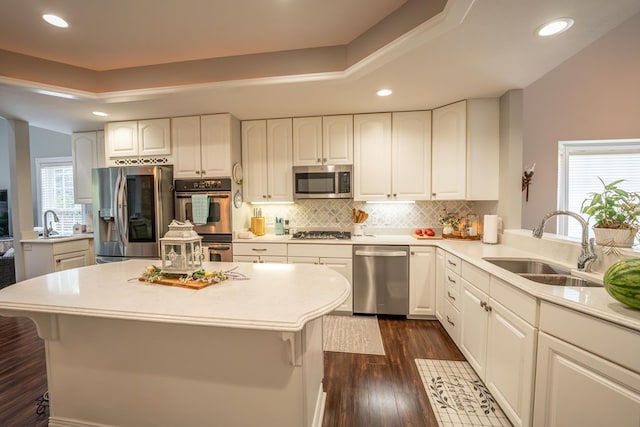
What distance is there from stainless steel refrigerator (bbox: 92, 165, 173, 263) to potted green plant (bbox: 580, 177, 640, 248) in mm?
3888

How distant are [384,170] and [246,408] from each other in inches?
107

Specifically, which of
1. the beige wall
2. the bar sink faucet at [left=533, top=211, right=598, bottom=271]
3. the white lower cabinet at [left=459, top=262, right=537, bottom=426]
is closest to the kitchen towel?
the white lower cabinet at [left=459, top=262, right=537, bottom=426]

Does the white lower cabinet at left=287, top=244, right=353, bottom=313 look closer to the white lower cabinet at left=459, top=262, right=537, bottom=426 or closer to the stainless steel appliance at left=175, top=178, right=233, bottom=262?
the stainless steel appliance at left=175, top=178, right=233, bottom=262

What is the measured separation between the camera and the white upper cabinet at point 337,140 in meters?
3.24

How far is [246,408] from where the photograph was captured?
130 cm

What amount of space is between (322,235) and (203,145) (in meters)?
1.88

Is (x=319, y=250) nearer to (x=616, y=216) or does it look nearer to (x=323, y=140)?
(x=323, y=140)

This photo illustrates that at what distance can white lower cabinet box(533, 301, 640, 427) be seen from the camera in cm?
97

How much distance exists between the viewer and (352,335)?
2.62 meters

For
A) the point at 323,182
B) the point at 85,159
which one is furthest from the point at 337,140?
the point at 85,159

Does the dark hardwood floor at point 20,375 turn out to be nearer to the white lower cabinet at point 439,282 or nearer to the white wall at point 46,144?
the white lower cabinet at point 439,282

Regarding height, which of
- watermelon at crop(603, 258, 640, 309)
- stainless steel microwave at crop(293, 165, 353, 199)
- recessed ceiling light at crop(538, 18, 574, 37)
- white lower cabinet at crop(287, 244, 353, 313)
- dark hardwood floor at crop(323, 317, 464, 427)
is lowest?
dark hardwood floor at crop(323, 317, 464, 427)

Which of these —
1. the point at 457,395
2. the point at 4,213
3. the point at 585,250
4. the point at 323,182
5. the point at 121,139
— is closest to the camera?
the point at 585,250

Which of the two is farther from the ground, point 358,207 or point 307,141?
point 307,141
